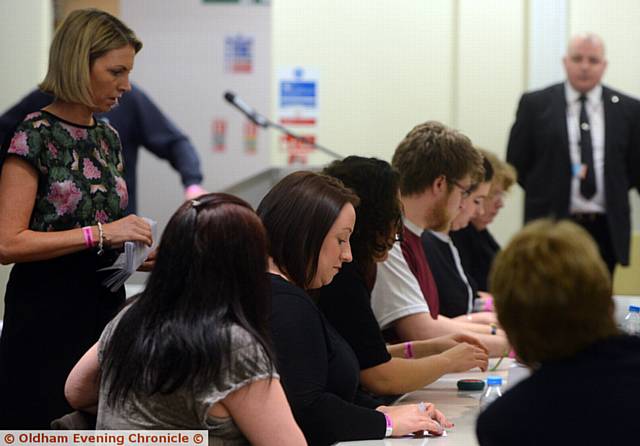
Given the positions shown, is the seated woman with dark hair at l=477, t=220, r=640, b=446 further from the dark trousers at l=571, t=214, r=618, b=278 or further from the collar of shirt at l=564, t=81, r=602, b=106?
the collar of shirt at l=564, t=81, r=602, b=106

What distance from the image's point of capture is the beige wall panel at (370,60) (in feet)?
22.1

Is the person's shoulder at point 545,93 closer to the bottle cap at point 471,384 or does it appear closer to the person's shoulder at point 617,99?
the person's shoulder at point 617,99

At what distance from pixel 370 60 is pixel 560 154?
1.55 metres

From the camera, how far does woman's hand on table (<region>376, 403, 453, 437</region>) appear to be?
2.16 m

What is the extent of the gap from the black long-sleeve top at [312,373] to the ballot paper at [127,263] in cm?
55

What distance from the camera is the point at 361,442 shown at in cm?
210

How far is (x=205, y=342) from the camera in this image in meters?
1.70

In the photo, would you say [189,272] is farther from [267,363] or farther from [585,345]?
[585,345]

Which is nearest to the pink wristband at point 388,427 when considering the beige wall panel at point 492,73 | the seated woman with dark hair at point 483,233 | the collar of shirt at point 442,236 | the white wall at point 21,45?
the collar of shirt at point 442,236

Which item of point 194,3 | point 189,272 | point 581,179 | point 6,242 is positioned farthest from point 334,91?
point 189,272

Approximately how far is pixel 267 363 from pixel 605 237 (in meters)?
4.21

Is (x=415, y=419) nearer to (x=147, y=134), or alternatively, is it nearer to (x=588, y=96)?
(x=147, y=134)

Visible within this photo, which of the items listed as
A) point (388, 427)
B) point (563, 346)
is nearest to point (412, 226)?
point (388, 427)

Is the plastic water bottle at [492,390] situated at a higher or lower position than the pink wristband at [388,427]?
lower
